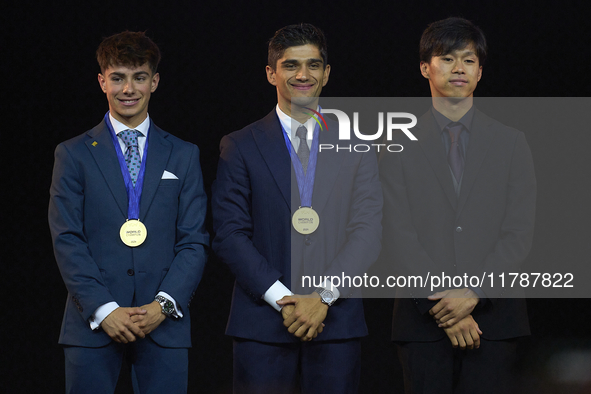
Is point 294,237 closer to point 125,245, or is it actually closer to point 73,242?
point 125,245

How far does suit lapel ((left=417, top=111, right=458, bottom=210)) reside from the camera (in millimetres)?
3127

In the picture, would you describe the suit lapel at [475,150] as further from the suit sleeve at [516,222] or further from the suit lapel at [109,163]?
the suit lapel at [109,163]

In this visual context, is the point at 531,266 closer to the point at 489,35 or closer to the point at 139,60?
the point at 489,35

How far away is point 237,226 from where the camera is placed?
2.98 metres

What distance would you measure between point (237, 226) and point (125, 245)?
0.47 m

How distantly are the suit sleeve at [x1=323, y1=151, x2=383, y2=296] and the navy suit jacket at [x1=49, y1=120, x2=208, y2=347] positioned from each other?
0.62 meters

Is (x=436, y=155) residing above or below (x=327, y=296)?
above

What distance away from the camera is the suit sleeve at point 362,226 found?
9.65 ft

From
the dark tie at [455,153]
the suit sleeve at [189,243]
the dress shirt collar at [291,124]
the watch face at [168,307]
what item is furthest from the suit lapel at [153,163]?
the dark tie at [455,153]

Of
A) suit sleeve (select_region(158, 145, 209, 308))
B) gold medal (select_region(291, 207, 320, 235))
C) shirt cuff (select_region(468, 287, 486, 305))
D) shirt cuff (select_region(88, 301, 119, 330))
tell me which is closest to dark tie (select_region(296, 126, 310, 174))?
gold medal (select_region(291, 207, 320, 235))

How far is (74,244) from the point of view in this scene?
2.89 m

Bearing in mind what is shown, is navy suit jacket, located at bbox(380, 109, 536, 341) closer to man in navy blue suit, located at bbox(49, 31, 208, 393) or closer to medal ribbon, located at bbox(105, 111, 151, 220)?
man in navy blue suit, located at bbox(49, 31, 208, 393)

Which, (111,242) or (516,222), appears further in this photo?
(516,222)

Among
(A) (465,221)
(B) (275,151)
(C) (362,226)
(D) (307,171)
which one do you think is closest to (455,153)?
(A) (465,221)
